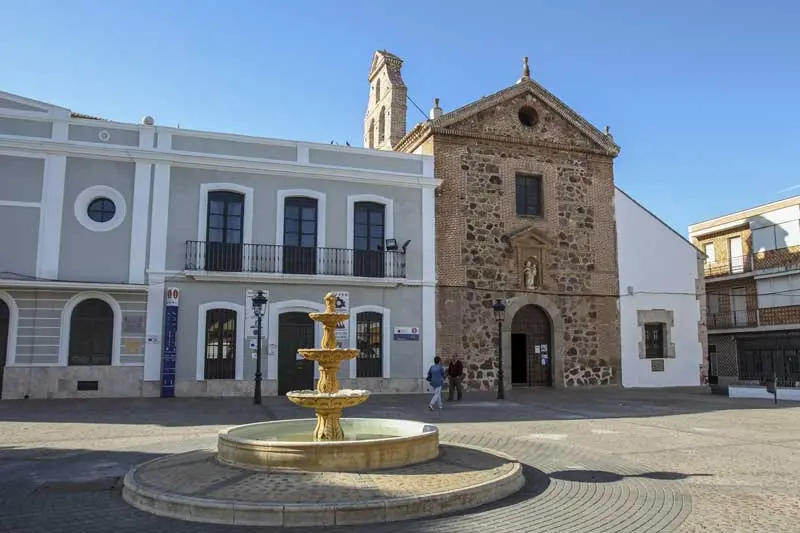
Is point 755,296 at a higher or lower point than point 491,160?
lower

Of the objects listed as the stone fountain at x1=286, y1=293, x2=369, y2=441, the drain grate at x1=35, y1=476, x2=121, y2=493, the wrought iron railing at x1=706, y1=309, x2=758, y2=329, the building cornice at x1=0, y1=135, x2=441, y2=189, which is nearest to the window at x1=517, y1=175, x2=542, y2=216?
the building cornice at x1=0, y1=135, x2=441, y2=189

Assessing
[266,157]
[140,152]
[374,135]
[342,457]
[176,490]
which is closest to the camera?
[176,490]

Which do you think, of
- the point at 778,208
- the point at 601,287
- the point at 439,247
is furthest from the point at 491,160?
the point at 778,208

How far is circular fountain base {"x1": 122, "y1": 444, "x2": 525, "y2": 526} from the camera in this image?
569cm

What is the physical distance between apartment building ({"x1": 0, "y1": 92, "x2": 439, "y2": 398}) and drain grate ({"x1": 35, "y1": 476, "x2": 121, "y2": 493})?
10.2m

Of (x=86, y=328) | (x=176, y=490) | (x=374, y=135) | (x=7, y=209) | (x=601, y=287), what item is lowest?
(x=176, y=490)

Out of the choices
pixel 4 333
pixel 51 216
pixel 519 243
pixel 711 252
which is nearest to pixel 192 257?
pixel 51 216

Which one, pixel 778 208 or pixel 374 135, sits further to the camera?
pixel 778 208

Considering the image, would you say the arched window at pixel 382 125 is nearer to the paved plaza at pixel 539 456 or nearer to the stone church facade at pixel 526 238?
the stone church facade at pixel 526 238

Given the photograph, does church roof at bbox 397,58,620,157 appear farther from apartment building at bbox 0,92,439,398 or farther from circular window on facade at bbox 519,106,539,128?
apartment building at bbox 0,92,439,398

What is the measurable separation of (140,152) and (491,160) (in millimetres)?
10931

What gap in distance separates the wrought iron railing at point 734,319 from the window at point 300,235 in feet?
74.6

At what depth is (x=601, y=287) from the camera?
22500 millimetres

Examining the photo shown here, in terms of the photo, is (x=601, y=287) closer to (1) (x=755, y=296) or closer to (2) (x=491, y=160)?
(2) (x=491, y=160)
